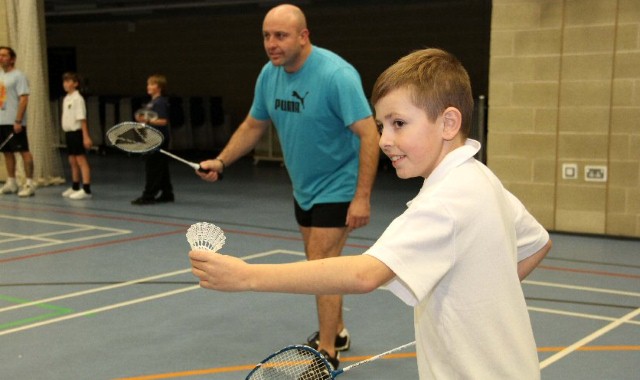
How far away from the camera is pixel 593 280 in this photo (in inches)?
292

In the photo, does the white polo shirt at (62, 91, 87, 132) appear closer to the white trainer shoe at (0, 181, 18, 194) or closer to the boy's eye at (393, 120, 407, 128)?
the white trainer shoe at (0, 181, 18, 194)

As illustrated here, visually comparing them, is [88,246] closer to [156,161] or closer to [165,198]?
[156,161]

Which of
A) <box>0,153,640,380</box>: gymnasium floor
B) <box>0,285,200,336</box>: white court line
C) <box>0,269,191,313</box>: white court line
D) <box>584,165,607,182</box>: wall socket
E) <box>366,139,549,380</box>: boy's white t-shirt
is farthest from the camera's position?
<box>584,165,607,182</box>: wall socket

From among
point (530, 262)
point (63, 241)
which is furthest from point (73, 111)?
point (530, 262)

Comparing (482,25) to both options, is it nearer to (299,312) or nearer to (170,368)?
(299,312)

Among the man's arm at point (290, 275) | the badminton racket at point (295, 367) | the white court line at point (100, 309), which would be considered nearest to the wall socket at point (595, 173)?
the white court line at point (100, 309)

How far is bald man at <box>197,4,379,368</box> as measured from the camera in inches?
192

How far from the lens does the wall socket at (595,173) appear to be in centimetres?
972

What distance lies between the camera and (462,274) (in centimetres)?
202

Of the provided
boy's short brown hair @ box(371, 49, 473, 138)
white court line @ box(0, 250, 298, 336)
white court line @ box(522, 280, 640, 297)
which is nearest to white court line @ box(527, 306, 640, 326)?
white court line @ box(522, 280, 640, 297)

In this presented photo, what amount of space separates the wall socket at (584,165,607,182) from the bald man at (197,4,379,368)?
5.49m

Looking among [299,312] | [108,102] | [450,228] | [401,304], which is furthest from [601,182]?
[108,102]

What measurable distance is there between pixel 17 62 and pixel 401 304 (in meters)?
9.97

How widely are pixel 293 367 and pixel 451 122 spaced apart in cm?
113
